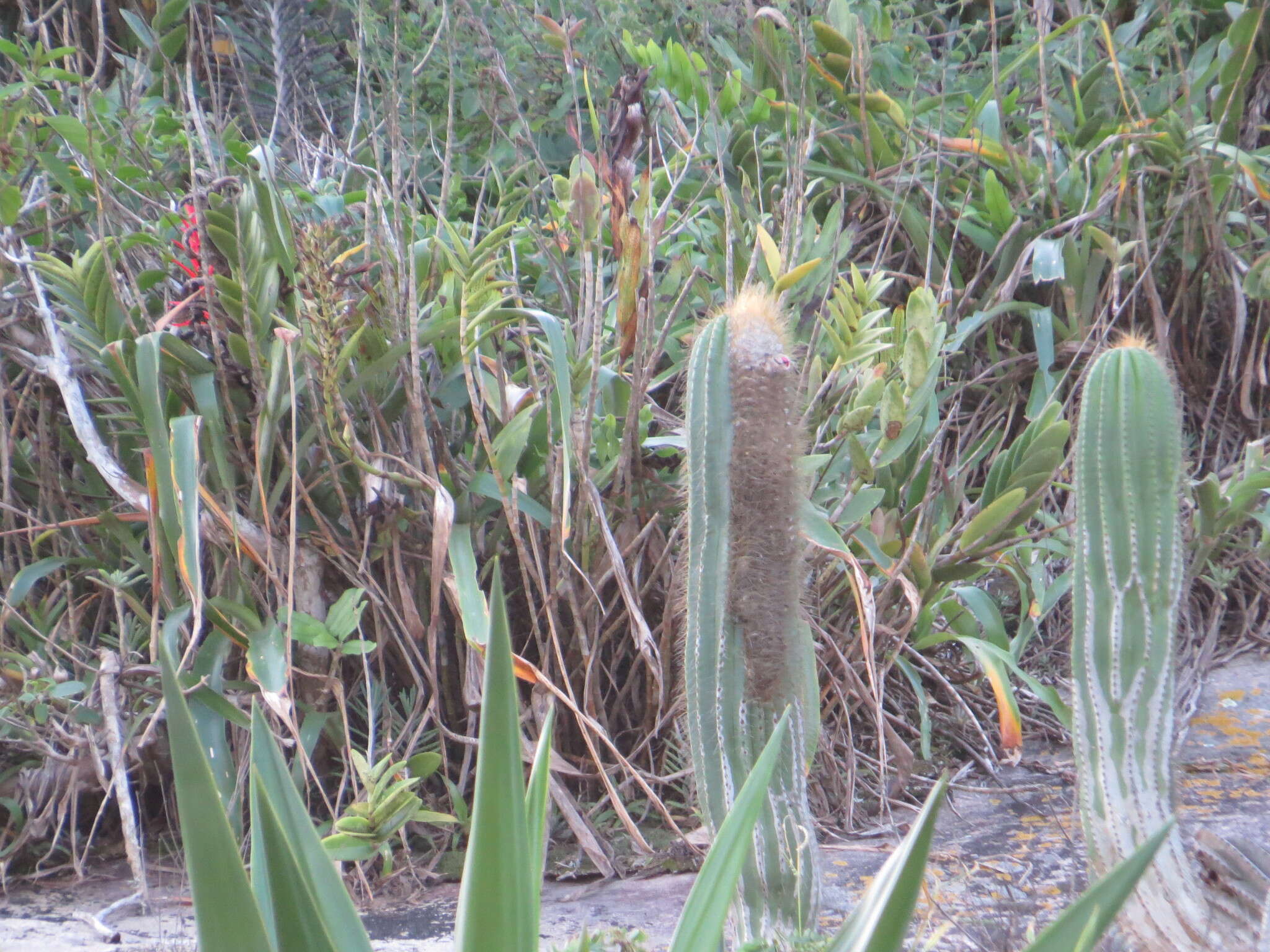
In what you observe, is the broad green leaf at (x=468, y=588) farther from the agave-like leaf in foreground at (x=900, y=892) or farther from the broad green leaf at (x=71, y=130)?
the broad green leaf at (x=71, y=130)

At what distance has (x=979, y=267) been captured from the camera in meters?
3.05

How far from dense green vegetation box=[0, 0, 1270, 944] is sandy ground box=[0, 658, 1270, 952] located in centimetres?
10

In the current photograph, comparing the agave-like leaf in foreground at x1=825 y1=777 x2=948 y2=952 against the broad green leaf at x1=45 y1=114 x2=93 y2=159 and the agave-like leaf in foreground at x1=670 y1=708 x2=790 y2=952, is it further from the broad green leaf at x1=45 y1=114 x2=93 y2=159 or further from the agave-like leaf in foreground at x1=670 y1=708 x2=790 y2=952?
the broad green leaf at x1=45 y1=114 x2=93 y2=159

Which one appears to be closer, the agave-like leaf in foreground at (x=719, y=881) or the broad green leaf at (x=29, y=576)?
the agave-like leaf in foreground at (x=719, y=881)

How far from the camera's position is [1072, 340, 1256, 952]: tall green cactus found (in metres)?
1.27

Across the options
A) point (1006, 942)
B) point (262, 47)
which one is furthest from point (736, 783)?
point (262, 47)

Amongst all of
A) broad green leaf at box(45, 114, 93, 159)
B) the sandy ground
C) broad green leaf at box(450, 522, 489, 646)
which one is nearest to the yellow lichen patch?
the sandy ground

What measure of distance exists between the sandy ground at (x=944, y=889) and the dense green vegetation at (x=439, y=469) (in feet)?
0.34

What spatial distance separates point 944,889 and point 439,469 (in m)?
1.19

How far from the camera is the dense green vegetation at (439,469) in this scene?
1.85 m

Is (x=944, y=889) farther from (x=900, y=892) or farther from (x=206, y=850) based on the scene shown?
(x=206, y=850)

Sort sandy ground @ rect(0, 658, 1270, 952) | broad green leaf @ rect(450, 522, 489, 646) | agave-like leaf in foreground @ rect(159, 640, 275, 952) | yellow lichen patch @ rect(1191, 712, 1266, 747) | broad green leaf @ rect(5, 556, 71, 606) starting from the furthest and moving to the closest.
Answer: yellow lichen patch @ rect(1191, 712, 1266, 747) < broad green leaf @ rect(5, 556, 71, 606) < broad green leaf @ rect(450, 522, 489, 646) < sandy ground @ rect(0, 658, 1270, 952) < agave-like leaf in foreground @ rect(159, 640, 275, 952)

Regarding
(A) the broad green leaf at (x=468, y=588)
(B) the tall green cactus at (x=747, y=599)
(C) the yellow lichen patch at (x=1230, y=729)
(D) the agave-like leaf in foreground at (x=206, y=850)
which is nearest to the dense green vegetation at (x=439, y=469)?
(A) the broad green leaf at (x=468, y=588)

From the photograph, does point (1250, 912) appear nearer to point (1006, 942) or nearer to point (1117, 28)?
point (1006, 942)
